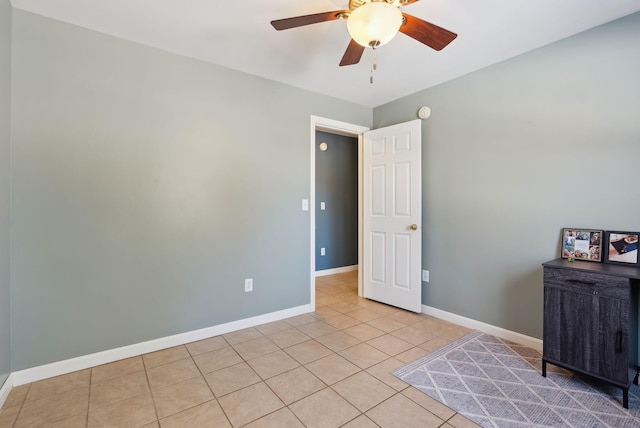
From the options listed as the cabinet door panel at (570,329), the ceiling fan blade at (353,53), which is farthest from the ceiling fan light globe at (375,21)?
the cabinet door panel at (570,329)

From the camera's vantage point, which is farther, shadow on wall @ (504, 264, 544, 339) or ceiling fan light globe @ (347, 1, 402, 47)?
shadow on wall @ (504, 264, 544, 339)

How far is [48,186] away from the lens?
196cm

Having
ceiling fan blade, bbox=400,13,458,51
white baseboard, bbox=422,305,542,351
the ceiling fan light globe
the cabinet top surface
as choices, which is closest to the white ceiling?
ceiling fan blade, bbox=400,13,458,51

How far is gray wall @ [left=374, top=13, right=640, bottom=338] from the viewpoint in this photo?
6.47ft

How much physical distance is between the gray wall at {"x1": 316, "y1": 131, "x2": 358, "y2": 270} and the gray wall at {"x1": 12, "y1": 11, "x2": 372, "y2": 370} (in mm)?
1717

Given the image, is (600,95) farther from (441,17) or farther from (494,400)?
(494,400)

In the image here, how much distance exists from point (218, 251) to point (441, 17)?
2466 millimetres

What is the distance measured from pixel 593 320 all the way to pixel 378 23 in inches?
82.5

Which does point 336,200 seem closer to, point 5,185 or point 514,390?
point 514,390

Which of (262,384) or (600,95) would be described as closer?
(262,384)

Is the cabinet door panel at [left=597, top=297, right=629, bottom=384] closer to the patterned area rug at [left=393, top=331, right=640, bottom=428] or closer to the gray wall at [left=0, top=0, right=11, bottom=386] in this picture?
the patterned area rug at [left=393, top=331, right=640, bottom=428]

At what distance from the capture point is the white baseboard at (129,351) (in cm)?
191

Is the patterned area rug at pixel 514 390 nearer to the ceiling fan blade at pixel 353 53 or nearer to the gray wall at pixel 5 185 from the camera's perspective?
the ceiling fan blade at pixel 353 53

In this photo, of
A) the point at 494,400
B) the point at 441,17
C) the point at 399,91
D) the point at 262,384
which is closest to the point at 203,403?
the point at 262,384
